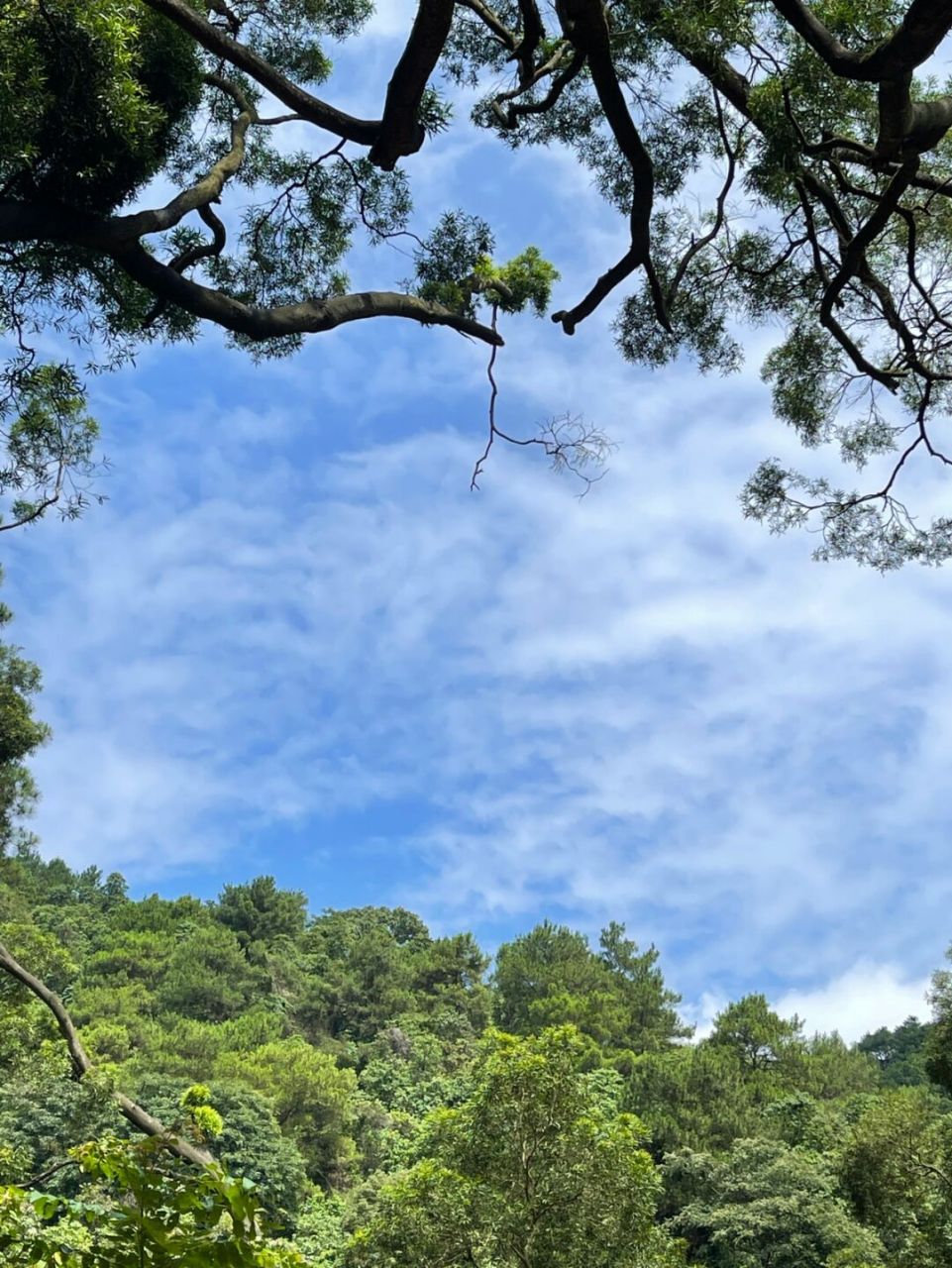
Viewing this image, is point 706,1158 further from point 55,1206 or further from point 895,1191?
point 55,1206

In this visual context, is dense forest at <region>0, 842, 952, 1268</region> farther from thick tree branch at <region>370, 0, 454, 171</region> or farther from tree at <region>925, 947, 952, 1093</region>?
thick tree branch at <region>370, 0, 454, 171</region>

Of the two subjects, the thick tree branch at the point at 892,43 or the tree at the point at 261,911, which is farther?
the tree at the point at 261,911

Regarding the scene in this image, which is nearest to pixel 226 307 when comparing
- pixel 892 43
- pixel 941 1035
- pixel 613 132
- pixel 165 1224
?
pixel 613 132

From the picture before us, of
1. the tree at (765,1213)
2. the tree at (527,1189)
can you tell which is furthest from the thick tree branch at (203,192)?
the tree at (765,1213)

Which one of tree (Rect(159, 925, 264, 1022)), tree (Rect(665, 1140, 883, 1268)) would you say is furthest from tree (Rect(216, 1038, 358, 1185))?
tree (Rect(159, 925, 264, 1022))

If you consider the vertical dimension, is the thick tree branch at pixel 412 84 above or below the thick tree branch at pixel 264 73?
below

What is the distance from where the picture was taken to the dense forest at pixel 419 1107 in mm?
6242

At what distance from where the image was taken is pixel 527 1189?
7.99 metres

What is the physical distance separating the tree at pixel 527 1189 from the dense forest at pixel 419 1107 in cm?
2

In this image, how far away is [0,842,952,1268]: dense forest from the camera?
624 centimetres

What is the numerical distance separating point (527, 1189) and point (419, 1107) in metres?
16.3

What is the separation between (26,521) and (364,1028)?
31.8 metres

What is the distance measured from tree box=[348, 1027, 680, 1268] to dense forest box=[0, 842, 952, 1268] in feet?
0.06

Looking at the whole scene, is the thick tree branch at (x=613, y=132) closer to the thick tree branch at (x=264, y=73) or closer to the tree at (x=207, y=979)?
the thick tree branch at (x=264, y=73)
